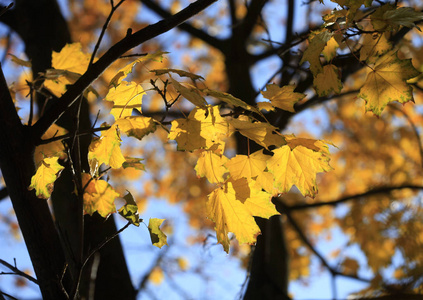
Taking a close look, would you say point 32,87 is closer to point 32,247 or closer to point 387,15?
point 32,247

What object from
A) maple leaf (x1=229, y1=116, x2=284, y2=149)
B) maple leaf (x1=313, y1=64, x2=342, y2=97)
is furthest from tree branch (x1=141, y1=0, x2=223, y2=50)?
maple leaf (x1=229, y1=116, x2=284, y2=149)

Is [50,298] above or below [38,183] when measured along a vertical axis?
below

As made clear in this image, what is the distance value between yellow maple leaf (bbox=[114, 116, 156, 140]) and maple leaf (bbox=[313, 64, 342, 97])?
1.51 feet

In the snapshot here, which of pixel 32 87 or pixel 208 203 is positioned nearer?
pixel 208 203

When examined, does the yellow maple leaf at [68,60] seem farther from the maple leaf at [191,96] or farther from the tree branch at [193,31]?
the tree branch at [193,31]

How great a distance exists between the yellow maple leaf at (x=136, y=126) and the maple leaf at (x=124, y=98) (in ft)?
0.29

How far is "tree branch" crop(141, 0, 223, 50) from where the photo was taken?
247 cm

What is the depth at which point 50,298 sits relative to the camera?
3.01 ft

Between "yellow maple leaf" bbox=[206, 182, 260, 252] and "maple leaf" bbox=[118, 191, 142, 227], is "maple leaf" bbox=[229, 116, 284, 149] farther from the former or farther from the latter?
"maple leaf" bbox=[118, 191, 142, 227]

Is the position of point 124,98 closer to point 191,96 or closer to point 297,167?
point 191,96

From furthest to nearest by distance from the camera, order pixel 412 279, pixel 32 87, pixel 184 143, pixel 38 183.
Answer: pixel 412 279 → pixel 32 87 → pixel 38 183 → pixel 184 143

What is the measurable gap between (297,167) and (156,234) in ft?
1.26

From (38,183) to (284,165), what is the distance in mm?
595

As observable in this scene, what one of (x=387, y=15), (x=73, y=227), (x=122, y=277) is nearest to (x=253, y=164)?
(x=387, y=15)
